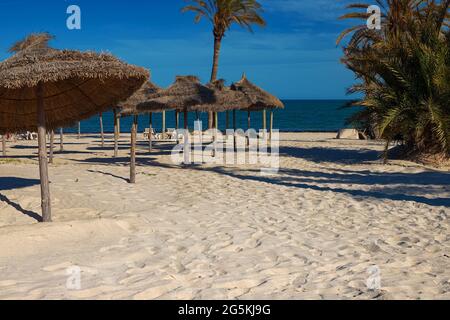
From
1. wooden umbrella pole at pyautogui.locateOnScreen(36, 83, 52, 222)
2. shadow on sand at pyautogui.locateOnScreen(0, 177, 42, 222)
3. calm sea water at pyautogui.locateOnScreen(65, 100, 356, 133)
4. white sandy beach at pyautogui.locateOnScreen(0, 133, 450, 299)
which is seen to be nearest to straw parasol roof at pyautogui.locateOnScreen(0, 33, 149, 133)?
wooden umbrella pole at pyautogui.locateOnScreen(36, 83, 52, 222)

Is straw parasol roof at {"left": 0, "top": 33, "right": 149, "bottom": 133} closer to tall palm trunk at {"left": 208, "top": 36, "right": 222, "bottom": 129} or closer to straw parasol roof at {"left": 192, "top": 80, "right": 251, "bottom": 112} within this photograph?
straw parasol roof at {"left": 192, "top": 80, "right": 251, "bottom": 112}

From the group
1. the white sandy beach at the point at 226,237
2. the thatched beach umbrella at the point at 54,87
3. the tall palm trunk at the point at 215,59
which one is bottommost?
the white sandy beach at the point at 226,237

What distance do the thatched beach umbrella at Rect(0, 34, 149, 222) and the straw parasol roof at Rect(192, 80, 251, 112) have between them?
7633 mm

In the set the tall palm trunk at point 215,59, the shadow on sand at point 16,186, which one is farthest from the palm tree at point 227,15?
the shadow on sand at point 16,186

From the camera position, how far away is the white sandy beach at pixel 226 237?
13.8ft

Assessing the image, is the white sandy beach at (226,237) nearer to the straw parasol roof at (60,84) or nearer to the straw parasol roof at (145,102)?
the straw parasol roof at (60,84)

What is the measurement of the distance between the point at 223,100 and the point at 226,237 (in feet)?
35.6

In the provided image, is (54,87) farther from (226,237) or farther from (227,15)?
(227,15)

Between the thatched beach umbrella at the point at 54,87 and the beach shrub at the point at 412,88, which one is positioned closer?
the thatched beach umbrella at the point at 54,87

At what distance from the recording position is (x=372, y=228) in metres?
6.47

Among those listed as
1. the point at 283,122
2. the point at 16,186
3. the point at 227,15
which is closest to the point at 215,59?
the point at 227,15

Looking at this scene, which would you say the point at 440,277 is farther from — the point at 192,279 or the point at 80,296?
the point at 80,296

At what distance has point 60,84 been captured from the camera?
24.5 feet
